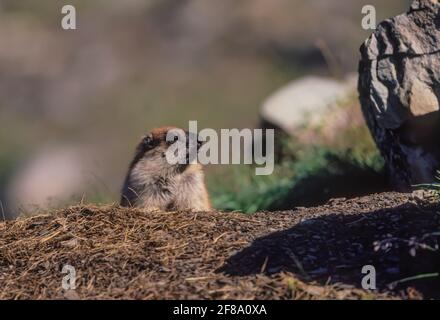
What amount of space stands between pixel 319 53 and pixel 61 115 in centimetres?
522

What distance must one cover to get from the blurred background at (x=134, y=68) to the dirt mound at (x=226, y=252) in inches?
291

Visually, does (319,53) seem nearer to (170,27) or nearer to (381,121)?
(170,27)

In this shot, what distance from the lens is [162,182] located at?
7.02m

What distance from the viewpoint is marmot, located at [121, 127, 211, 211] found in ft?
22.9

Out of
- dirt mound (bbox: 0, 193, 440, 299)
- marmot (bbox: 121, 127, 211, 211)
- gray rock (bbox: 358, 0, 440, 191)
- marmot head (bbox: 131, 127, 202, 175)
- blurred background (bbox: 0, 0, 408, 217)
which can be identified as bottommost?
dirt mound (bbox: 0, 193, 440, 299)

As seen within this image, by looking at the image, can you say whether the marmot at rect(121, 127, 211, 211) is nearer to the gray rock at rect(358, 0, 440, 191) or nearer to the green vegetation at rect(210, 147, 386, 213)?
the green vegetation at rect(210, 147, 386, 213)

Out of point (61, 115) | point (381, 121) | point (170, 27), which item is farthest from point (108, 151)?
point (381, 121)

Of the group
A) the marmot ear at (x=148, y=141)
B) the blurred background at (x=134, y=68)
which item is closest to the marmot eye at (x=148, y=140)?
the marmot ear at (x=148, y=141)

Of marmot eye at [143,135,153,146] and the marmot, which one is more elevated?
marmot eye at [143,135,153,146]

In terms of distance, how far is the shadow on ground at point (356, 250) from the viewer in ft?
15.4

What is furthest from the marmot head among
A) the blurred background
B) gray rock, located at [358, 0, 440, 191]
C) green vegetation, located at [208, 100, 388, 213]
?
the blurred background

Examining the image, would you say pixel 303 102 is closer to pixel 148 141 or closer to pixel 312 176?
pixel 312 176

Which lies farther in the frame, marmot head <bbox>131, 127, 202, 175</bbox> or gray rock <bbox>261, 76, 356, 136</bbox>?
gray rock <bbox>261, 76, 356, 136</bbox>

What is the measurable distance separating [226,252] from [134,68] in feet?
42.8
